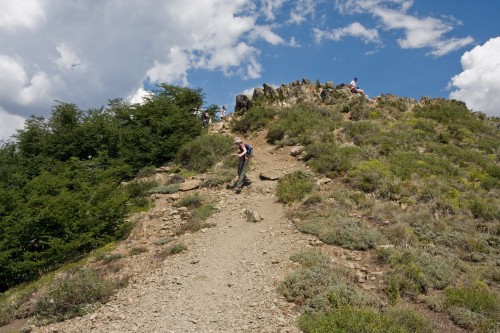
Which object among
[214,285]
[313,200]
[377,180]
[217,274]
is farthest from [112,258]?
[377,180]

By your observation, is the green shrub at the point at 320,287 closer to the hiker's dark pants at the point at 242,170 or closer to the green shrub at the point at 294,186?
the green shrub at the point at 294,186

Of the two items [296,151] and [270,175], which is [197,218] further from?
[296,151]

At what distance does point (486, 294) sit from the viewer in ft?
26.9

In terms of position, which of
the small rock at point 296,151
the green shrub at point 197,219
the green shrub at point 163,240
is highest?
the small rock at point 296,151

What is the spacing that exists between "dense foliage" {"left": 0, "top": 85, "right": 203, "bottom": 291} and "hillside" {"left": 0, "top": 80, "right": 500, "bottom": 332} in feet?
4.19

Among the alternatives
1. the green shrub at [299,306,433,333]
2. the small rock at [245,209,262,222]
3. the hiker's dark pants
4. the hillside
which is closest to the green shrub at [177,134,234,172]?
the hillside

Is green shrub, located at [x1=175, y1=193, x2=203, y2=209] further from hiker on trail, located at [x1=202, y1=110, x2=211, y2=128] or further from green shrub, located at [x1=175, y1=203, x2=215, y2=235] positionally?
hiker on trail, located at [x1=202, y1=110, x2=211, y2=128]

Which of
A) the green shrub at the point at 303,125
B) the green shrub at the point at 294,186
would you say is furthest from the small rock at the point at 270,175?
the green shrub at the point at 303,125

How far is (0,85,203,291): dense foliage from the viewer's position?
480 inches

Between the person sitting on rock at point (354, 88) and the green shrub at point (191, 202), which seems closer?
the green shrub at point (191, 202)

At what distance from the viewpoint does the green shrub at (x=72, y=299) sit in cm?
828

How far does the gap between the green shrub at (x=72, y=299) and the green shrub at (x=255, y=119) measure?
53.3 feet

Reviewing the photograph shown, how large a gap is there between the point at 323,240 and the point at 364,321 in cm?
405

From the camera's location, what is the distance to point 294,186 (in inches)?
581
